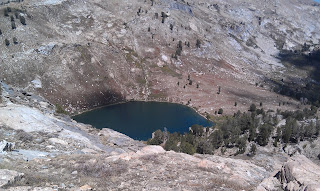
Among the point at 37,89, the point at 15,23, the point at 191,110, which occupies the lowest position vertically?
the point at 191,110

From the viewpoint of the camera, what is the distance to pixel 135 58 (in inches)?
4193

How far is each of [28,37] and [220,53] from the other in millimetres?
86551

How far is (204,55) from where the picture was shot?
119750 millimetres

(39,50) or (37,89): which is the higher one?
(39,50)

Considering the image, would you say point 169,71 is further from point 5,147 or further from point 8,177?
point 8,177

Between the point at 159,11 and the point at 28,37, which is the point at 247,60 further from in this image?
the point at 28,37

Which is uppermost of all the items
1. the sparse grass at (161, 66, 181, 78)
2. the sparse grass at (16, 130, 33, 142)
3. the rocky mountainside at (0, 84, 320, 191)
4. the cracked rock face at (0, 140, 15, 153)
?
the rocky mountainside at (0, 84, 320, 191)

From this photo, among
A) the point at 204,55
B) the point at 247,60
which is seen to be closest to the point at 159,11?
the point at 204,55

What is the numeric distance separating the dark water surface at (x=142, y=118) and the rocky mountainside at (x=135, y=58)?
4537 mm

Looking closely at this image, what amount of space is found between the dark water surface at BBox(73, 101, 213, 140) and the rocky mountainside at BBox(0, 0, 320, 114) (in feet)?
14.9

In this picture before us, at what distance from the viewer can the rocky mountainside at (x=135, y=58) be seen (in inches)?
3187

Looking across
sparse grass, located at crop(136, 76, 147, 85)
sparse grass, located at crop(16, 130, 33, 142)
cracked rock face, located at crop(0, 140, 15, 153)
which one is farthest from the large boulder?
sparse grass, located at crop(136, 76, 147, 85)

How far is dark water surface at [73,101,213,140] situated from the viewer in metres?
69.8

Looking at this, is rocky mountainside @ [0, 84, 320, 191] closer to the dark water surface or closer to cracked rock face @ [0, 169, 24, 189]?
cracked rock face @ [0, 169, 24, 189]
